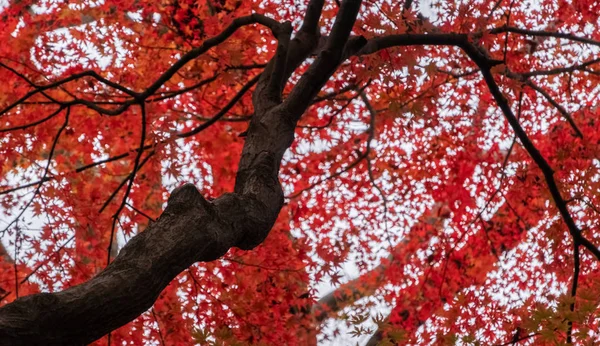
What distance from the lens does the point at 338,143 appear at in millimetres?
11039

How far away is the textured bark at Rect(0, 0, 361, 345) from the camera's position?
6.83 ft

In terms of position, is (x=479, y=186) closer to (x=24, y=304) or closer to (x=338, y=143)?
(x=338, y=143)

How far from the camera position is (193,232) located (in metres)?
2.63

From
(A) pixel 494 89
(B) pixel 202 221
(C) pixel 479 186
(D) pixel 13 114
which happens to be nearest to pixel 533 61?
(C) pixel 479 186

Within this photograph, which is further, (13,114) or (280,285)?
(13,114)

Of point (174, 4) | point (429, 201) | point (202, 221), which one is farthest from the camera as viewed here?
point (429, 201)

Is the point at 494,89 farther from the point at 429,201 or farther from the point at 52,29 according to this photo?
the point at 429,201

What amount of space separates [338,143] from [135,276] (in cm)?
885

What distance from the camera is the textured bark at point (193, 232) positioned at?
208 centimetres

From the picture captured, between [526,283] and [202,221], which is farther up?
[526,283]

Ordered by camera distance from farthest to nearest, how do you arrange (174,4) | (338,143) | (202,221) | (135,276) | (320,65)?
1. (338,143)
2. (174,4)
3. (320,65)
4. (202,221)
5. (135,276)

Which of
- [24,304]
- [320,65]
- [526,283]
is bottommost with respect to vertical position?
Answer: [24,304]

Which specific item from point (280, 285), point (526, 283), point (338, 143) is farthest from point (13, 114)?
point (526, 283)

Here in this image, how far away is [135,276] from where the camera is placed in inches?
91.6
